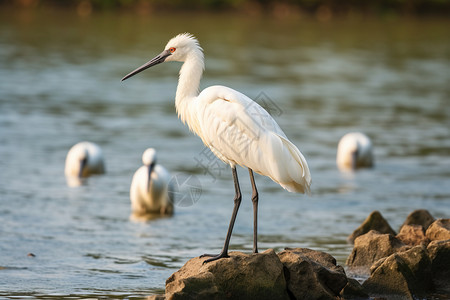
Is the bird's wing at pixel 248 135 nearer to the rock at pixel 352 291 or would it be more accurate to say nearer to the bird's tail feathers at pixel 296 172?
the bird's tail feathers at pixel 296 172

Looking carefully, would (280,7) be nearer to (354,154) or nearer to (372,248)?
(354,154)

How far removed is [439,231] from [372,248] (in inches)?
28.0

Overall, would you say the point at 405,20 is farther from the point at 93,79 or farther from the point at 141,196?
the point at 141,196

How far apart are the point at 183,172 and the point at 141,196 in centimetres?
288

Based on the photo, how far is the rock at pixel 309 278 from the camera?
7500 mm

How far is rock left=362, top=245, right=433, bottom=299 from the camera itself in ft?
26.4

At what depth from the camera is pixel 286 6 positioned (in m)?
55.3

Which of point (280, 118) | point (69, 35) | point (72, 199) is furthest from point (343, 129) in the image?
point (69, 35)

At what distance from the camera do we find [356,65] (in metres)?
33.4

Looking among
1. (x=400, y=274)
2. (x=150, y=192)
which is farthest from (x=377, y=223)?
(x=150, y=192)

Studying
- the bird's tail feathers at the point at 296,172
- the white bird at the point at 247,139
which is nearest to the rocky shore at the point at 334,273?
the white bird at the point at 247,139

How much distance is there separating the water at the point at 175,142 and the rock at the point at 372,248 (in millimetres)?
1126

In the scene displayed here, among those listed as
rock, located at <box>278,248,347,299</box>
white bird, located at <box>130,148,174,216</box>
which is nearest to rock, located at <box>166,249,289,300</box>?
rock, located at <box>278,248,347,299</box>

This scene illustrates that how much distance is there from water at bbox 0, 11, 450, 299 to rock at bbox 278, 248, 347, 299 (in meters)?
1.65
